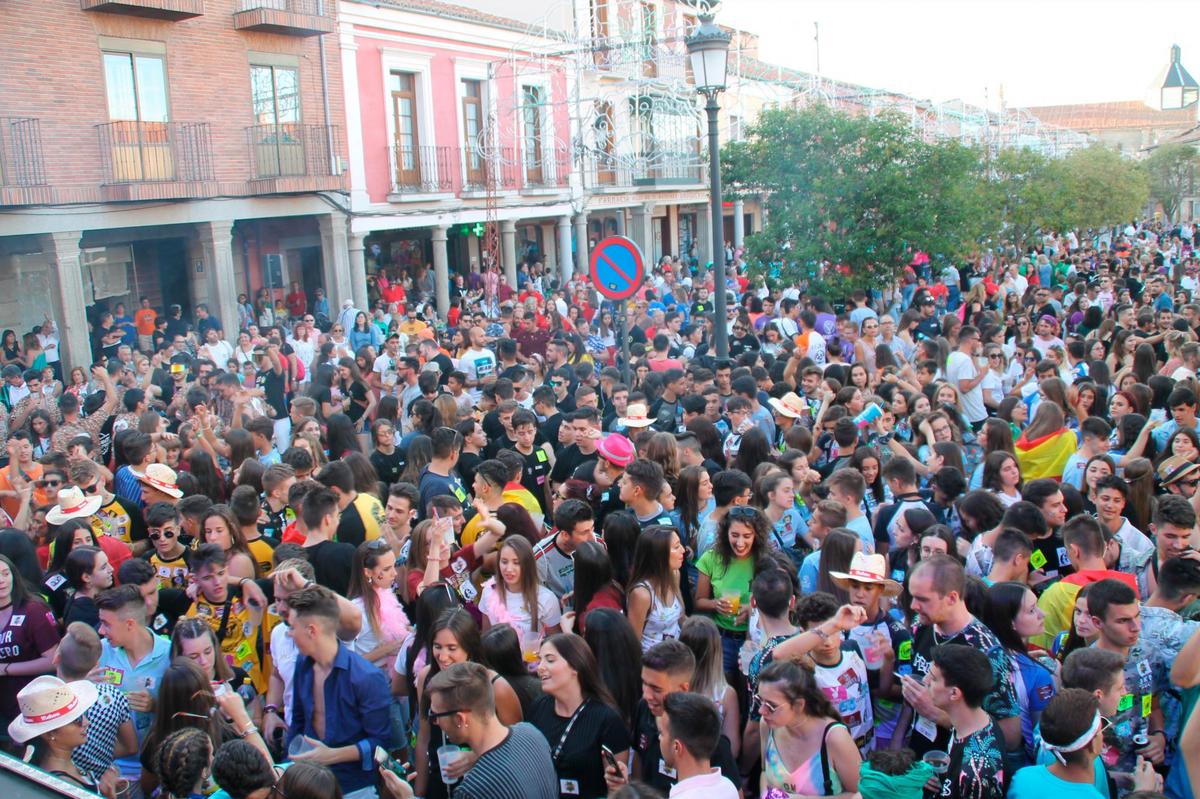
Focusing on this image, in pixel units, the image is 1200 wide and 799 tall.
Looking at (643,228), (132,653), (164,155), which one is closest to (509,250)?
(643,228)

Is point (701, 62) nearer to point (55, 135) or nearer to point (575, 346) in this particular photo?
point (575, 346)

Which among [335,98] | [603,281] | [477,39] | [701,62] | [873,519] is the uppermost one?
[477,39]

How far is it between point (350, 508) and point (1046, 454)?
15.7ft

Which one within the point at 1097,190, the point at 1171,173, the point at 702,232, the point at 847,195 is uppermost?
the point at 1171,173

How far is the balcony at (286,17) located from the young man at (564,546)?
15612 millimetres

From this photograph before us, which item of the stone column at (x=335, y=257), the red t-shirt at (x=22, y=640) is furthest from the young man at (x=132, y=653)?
the stone column at (x=335, y=257)

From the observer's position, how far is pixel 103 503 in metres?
6.83

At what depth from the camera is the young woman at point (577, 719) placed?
396 cm

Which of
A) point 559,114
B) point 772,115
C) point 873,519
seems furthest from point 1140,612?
point 559,114

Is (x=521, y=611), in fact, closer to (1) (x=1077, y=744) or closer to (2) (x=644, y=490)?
(2) (x=644, y=490)

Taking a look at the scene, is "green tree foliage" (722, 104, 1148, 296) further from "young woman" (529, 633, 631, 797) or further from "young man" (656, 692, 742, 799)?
"young man" (656, 692, 742, 799)

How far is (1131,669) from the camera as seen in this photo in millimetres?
4148

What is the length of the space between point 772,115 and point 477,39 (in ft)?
30.4

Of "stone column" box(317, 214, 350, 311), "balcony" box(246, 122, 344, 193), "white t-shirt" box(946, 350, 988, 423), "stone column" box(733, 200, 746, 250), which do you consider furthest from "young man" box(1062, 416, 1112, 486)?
"stone column" box(733, 200, 746, 250)
